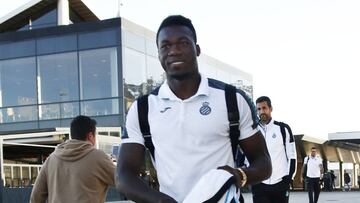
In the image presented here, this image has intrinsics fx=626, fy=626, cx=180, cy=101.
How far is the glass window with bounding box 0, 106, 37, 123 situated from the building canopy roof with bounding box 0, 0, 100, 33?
5.70 m

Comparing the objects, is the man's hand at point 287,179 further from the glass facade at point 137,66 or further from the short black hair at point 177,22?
the glass facade at point 137,66

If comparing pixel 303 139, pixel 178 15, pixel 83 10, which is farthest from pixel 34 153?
pixel 178 15

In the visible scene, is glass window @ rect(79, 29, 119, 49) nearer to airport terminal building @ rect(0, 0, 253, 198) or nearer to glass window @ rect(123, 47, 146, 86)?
airport terminal building @ rect(0, 0, 253, 198)

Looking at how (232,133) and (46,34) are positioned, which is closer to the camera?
(232,133)

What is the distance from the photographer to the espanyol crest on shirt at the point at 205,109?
2.59 metres

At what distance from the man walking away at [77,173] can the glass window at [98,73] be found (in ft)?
80.3

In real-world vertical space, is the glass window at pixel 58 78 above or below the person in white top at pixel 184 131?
above

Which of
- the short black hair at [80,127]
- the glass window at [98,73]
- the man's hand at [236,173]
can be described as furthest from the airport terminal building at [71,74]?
the man's hand at [236,173]

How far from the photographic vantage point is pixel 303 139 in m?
38.0

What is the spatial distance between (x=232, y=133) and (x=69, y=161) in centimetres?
284

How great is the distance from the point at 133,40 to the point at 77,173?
85.1 ft

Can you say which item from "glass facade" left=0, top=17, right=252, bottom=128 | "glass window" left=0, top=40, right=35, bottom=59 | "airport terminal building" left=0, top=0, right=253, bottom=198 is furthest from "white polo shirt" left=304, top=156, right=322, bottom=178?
"glass window" left=0, top=40, right=35, bottom=59

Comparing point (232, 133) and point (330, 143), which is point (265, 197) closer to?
point (232, 133)

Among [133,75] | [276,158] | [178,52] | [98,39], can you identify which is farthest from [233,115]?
[98,39]
